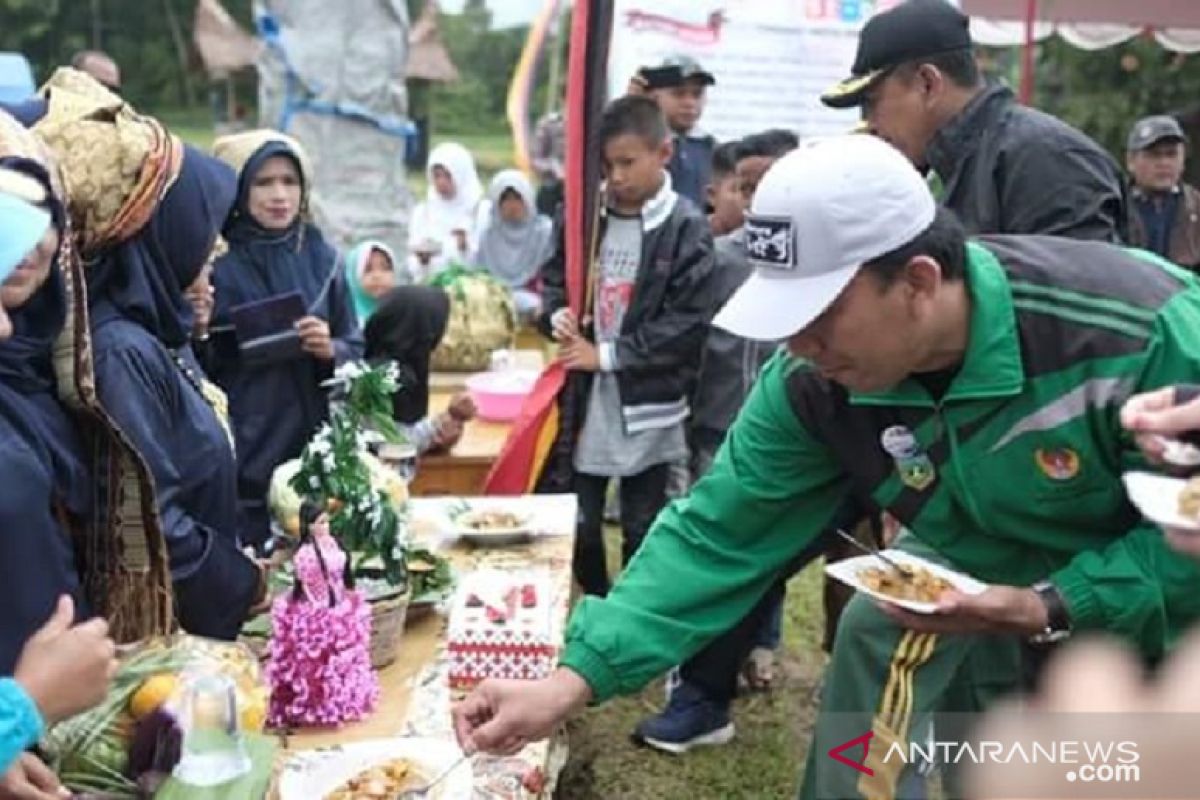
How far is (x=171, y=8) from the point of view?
75.4 feet

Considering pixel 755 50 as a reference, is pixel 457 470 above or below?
below

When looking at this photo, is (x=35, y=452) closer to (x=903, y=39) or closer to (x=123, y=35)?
(x=903, y=39)

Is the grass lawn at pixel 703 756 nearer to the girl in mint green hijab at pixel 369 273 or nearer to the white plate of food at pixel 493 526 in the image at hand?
the white plate of food at pixel 493 526

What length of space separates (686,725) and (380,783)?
1892 millimetres

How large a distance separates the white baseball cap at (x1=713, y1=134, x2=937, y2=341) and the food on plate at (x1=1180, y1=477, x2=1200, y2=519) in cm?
45

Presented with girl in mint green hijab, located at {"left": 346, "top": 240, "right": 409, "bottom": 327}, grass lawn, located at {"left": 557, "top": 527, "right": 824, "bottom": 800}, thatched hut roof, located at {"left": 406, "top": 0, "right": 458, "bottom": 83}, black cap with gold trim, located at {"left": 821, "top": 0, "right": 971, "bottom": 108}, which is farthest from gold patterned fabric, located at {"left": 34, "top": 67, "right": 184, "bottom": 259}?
thatched hut roof, located at {"left": 406, "top": 0, "right": 458, "bottom": 83}

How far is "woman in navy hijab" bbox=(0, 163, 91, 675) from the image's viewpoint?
1.78 meters

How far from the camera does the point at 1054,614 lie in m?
1.74

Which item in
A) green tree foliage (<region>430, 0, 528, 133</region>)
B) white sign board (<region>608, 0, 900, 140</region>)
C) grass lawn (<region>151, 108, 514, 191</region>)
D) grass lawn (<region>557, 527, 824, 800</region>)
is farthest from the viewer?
green tree foliage (<region>430, 0, 528, 133</region>)

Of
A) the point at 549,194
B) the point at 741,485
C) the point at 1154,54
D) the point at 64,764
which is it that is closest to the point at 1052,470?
the point at 741,485

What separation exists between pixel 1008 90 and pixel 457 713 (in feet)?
6.50

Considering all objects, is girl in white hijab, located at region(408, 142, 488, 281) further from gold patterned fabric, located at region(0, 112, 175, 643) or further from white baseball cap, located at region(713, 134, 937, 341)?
white baseball cap, located at region(713, 134, 937, 341)

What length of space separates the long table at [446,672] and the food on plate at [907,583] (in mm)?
583

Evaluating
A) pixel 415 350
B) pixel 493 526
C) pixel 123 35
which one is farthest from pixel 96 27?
pixel 493 526
